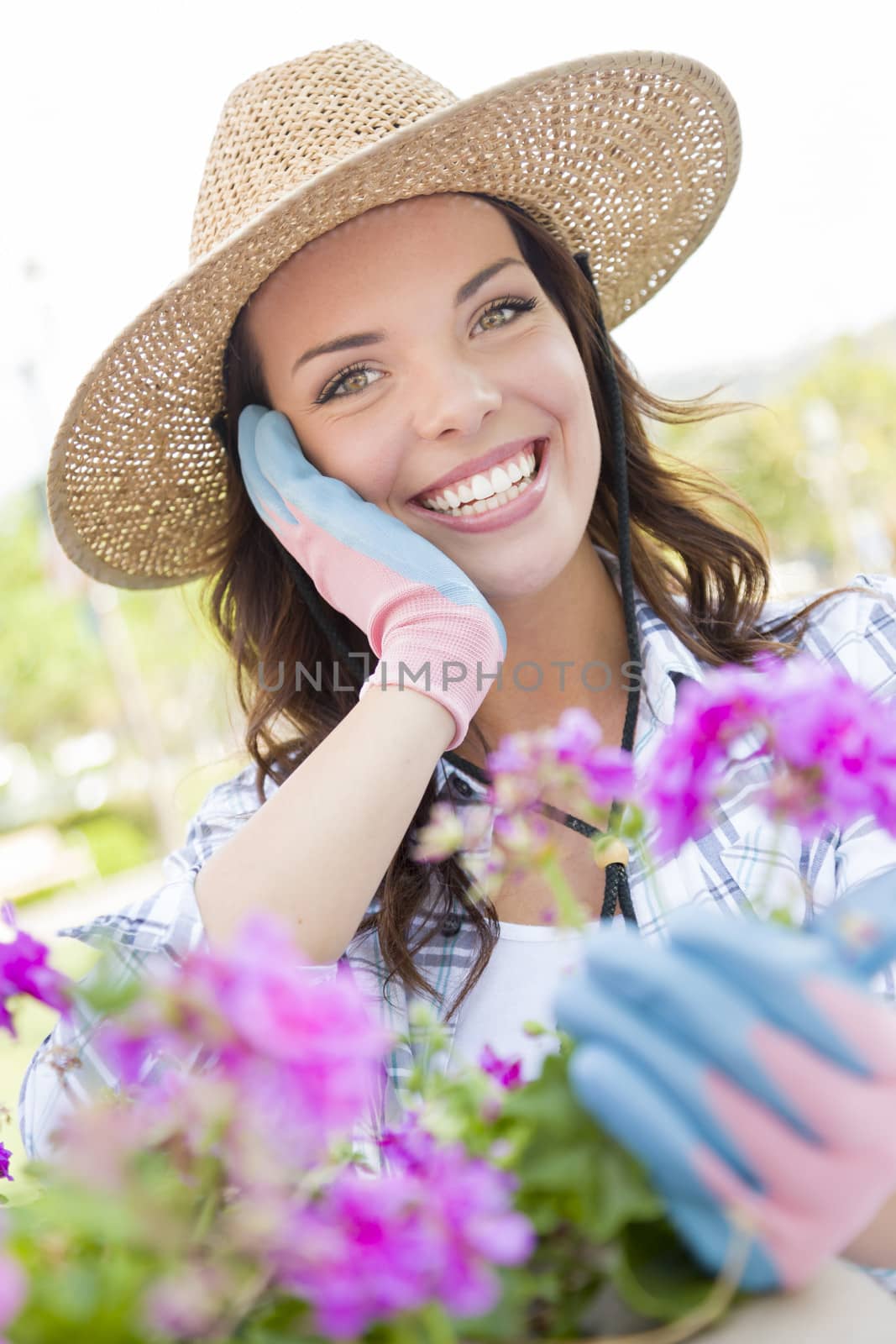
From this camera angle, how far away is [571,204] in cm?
197

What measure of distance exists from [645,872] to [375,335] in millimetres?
819

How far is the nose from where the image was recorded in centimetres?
161

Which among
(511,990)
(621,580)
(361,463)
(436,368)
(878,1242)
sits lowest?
(511,990)

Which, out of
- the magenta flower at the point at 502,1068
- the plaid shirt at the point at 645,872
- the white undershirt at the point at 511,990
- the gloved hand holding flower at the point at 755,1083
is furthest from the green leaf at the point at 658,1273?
the white undershirt at the point at 511,990

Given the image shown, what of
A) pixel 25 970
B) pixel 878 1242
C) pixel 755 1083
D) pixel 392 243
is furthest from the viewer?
pixel 392 243

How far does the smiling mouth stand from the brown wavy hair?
32 cm

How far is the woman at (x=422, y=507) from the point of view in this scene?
4.52ft

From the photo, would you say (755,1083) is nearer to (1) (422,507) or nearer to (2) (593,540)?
(1) (422,507)

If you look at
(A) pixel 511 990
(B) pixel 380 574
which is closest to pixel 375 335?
(B) pixel 380 574

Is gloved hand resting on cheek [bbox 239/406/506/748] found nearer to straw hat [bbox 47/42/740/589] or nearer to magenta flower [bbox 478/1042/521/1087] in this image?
straw hat [bbox 47/42/740/589]

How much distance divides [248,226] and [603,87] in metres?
0.64

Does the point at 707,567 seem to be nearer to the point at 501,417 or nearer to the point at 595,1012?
the point at 501,417

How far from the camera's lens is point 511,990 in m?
1.68

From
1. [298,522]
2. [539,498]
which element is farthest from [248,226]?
[539,498]
